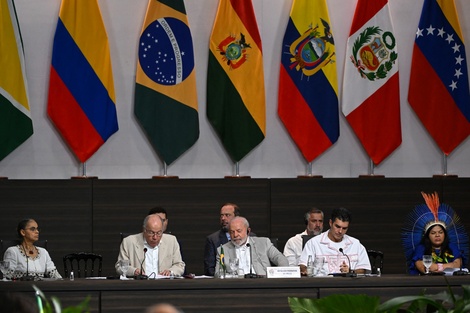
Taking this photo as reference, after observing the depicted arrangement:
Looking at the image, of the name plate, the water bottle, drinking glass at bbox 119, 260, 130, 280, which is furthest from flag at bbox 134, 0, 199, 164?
the name plate

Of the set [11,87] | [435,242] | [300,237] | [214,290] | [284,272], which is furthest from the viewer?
[11,87]

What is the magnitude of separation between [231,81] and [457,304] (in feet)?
23.8

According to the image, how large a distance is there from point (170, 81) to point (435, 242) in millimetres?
3662

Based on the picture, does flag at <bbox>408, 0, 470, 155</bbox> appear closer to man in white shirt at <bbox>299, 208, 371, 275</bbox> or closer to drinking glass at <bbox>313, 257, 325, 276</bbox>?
man in white shirt at <bbox>299, 208, 371, 275</bbox>

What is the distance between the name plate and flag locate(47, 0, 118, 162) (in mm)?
3460

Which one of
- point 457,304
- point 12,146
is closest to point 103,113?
point 12,146

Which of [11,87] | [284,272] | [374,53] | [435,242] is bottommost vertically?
[284,272]

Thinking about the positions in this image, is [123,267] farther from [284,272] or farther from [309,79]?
[309,79]

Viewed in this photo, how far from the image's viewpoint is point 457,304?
2670 mm

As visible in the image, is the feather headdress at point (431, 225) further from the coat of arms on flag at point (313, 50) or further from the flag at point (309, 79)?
the coat of arms on flag at point (313, 50)

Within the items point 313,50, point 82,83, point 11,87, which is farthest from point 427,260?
point 11,87

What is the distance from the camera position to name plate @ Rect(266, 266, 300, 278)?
265 inches

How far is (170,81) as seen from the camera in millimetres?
9750

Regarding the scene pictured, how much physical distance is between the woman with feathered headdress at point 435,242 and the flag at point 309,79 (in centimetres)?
266
